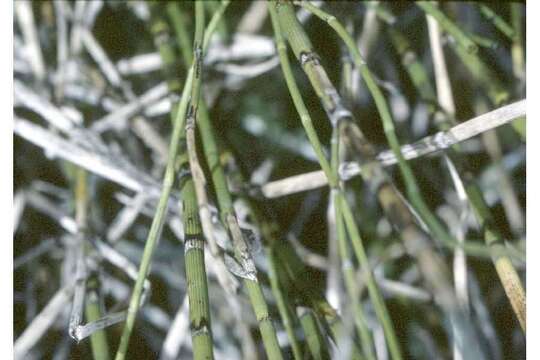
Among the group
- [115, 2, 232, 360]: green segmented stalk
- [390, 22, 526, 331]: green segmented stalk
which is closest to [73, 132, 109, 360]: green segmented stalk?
[115, 2, 232, 360]: green segmented stalk

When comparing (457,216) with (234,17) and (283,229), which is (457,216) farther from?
(234,17)

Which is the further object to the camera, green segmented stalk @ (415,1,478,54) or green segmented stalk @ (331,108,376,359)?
green segmented stalk @ (415,1,478,54)

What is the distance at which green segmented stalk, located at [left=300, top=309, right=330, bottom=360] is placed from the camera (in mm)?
585

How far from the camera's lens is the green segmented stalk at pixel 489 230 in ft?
1.92

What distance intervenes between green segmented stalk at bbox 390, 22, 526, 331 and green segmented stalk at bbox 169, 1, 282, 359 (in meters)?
0.21

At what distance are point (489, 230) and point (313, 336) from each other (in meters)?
0.23

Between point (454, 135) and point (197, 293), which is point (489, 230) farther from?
point (197, 293)

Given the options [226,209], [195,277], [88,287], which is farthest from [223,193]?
[88,287]

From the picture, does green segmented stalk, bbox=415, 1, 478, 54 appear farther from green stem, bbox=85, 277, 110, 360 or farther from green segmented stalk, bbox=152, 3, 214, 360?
green stem, bbox=85, 277, 110, 360

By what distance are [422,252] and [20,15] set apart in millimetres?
682

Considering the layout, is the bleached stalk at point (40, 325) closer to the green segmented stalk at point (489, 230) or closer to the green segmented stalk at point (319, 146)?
the green segmented stalk at point (319, 146)

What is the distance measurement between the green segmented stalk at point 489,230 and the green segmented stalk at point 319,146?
4.3 inches

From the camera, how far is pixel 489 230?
0.64 meters

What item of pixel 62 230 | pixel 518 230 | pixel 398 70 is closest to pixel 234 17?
pixel 398 70
